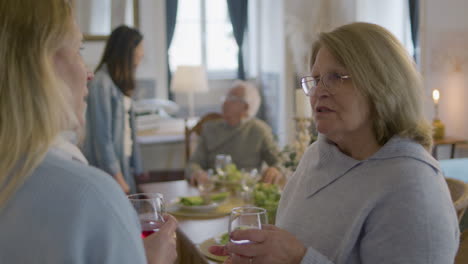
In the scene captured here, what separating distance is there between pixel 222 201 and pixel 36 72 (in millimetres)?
1585

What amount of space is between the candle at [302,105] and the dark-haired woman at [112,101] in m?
1.03

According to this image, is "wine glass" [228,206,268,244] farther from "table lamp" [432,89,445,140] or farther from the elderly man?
"table lamp" [432,89,445,140]

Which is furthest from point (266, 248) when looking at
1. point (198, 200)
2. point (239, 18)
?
point (239, 18)

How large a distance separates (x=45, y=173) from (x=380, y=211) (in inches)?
29.6

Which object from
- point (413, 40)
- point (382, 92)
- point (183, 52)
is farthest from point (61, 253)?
point (183, 52)

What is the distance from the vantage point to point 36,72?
2.33 feet

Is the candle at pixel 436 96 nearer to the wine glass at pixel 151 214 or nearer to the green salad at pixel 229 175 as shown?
the green salad at pixel 229 175

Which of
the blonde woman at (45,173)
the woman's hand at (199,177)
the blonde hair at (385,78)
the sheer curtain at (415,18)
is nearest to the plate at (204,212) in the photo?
the woman's hand at (199,177)

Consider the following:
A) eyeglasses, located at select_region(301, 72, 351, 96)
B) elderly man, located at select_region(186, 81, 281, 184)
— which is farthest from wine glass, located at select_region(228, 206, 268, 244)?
elderly man, located at select_region(186, 81, 281, 184)

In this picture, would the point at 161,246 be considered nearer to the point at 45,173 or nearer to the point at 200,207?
the point at 45,173

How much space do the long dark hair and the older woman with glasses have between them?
1.56 m

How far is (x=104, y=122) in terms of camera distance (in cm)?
273

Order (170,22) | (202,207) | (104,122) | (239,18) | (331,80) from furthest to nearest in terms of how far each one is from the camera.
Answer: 1. (239,18)
2. (170,22)
3. (104,122)
4. (202,207)
5. (331,80)

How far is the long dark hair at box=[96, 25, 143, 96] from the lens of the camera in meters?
2.77
